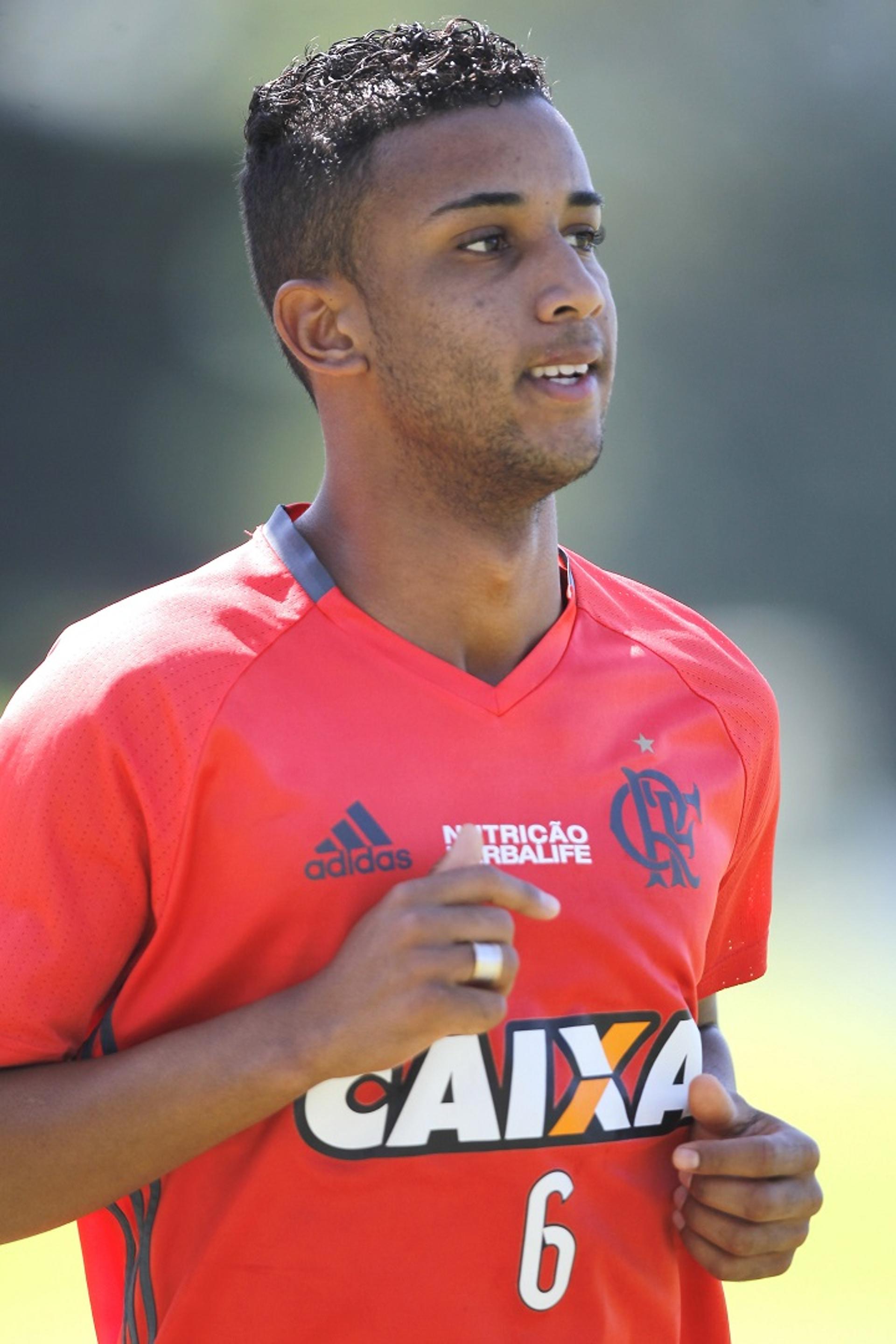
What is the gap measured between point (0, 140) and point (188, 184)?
91 cm

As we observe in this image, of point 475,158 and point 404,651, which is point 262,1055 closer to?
point 404,651

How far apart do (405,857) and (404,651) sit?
0.70 ft

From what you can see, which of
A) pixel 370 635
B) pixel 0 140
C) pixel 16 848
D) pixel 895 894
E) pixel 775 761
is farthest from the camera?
pixel 0 140

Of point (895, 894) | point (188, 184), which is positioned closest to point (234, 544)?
point (188, 184)

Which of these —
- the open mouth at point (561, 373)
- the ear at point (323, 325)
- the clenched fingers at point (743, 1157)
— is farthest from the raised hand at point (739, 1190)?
the ear at point (323, 325)

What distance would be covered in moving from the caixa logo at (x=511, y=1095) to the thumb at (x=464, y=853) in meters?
0.17

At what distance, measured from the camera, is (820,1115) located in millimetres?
4086

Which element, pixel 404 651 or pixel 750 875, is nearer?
pixel 404 651

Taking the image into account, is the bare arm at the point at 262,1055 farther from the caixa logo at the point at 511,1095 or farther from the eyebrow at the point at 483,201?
the eyebrow at the point at 483,201

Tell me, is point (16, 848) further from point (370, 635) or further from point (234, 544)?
point (234, 544)

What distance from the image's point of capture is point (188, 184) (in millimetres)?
7855

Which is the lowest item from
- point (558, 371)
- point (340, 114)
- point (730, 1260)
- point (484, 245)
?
point (730, 1260)

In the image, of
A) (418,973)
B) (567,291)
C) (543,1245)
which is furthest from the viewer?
(567,291)

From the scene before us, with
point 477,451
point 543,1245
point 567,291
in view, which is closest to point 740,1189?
point 543,1245
